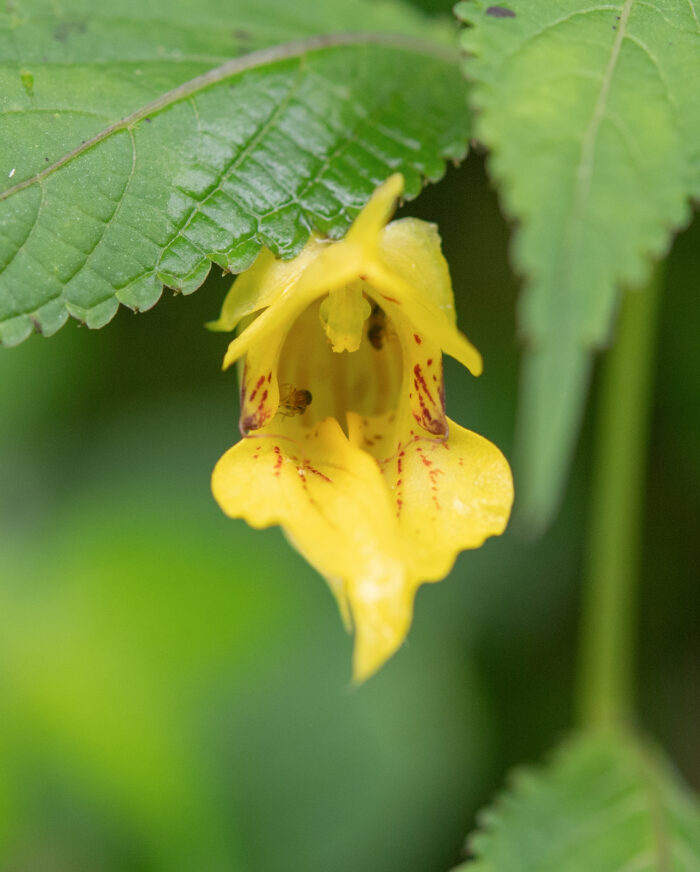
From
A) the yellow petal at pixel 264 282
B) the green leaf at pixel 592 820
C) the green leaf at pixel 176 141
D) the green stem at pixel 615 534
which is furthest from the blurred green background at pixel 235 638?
the yellow petal at pixel 264 282

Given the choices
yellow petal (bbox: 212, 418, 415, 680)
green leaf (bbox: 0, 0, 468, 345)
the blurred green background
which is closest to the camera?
yellow petal (bbox: 212, 418, 415, 680)

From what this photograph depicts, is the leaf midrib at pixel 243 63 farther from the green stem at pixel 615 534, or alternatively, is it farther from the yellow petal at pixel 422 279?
the green stem at pixel 615 534

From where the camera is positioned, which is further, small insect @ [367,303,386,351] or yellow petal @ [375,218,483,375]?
small insect @ [367,303,386,351]

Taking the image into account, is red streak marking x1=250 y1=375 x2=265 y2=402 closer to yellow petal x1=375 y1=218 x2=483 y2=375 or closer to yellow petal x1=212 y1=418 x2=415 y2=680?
yellow petal x1=212 y1=418 x2=415 y2=680

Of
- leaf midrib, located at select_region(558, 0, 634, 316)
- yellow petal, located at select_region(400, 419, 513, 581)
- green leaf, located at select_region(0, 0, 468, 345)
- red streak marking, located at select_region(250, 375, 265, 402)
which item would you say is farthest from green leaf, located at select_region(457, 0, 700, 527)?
red streak marking, located at select_region(250, 375, 265, 402)

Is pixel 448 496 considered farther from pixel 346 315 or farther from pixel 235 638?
pixel 235 638

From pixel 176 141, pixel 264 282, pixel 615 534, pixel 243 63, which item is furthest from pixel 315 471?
pixel 615 534
